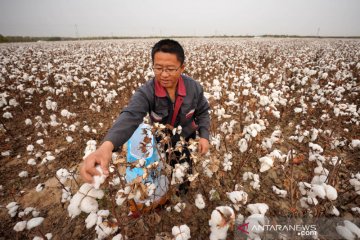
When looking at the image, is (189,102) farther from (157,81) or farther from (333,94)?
(333,94)

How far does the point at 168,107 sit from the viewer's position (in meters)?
1.99

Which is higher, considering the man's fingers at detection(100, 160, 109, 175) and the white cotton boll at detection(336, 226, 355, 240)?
the man's fingers at detection(100, 160, 109, 175)

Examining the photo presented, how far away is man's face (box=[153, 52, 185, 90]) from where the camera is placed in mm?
1694

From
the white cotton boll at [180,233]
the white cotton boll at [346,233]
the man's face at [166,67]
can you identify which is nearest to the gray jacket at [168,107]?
the man's face at [166,67]

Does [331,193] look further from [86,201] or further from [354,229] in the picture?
[86,201]

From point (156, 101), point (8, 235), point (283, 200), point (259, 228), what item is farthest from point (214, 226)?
point (8, 235)

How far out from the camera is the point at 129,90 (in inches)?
241

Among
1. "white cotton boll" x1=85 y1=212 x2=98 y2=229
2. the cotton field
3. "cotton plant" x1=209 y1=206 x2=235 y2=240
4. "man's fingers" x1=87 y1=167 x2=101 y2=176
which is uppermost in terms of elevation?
"man's fingers" x1=87 y1=167 x2=101 y2=176

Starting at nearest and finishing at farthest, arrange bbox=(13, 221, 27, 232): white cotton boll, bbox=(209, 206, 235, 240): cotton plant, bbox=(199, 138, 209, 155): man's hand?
bbox=(209, 206, 235, 240): cotton plant, bbox=(13, 221, 27, 232): white cotton boll, bbox=(199, 138, 209, 155): man's hand

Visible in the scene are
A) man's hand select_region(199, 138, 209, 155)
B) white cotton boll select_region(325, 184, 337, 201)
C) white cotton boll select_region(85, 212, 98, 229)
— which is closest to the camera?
white cotton boll select_region(325, 184, 337, 201)

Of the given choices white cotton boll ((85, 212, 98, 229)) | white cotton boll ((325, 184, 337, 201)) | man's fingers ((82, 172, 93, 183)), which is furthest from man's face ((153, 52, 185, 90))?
white cotton boll ((325, 184, 337, 201))

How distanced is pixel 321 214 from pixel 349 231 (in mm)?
823

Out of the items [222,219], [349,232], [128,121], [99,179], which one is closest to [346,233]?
[349,232]

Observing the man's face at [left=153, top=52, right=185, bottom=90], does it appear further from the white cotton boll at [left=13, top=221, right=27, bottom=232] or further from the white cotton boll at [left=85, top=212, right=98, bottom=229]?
the white cotton boll at [left=13, top=221, right=27, bottom=232]
